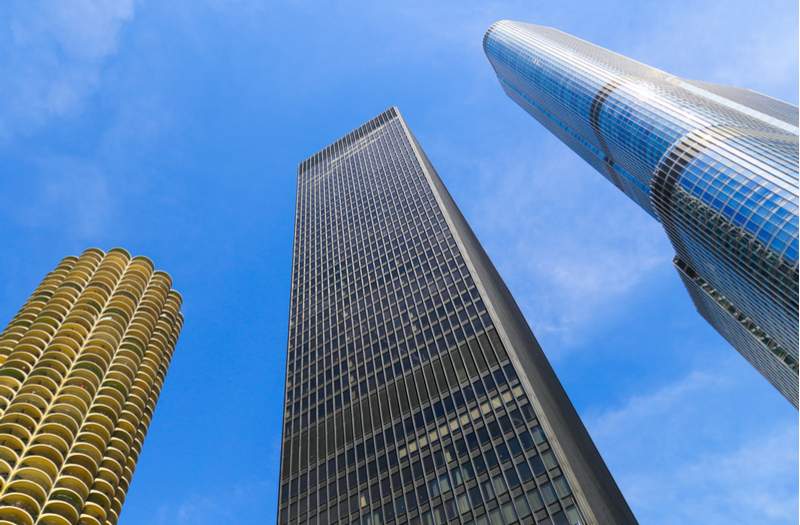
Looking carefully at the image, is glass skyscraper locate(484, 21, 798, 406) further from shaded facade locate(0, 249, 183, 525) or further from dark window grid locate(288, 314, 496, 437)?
shaded facade locate(0, 249, 183, 525)

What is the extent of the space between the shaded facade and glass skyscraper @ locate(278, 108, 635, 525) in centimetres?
2550

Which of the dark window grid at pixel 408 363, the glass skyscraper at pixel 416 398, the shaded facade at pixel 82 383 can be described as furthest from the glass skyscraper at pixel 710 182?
the shaded facade at pixel 82 383

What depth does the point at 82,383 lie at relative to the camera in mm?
49281

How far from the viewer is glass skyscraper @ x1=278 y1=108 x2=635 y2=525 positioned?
60062mm

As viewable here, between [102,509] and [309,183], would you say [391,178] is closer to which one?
[309,183]

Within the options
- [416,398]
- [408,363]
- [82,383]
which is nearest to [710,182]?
[408,363]

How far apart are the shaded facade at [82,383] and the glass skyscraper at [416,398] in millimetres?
25499

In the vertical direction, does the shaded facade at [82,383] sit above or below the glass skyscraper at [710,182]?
below

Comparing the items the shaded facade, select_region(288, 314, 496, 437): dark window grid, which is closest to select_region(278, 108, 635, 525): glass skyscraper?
select_region(288, 314, 496, 437): dark window grid

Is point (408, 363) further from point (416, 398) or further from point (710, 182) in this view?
point (710, 182)

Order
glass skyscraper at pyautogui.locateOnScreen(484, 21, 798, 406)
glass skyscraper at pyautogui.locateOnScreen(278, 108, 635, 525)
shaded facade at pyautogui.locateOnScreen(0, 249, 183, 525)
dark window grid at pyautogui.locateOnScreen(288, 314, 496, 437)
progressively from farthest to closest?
glass skyscraper at pyautogui.locateOnScreen(484, 21, 798, 406), dark window grid at pyautogui.locateOnScreen(288, 314, 496, 437), glass skyscraper at pyautogui.locateOnScreen(278, 108, 635, 525), shaded facade at pyautogui.locateOnScreen(0, 249, 183, 525)

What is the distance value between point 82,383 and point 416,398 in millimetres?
39642

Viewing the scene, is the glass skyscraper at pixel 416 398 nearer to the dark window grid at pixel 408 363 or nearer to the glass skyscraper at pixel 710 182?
the dark window grid at pixel 408 363

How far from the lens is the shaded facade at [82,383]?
39.4m
